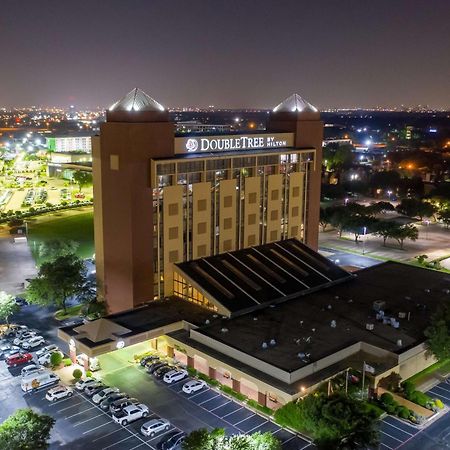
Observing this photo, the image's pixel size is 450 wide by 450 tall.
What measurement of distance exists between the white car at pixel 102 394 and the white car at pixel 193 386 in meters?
5.27

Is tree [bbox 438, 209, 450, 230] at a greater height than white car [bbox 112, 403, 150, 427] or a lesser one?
greater

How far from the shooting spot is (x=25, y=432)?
32.0 m

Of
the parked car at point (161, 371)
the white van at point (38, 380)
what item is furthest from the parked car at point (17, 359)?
the parked car at point (161, 371)

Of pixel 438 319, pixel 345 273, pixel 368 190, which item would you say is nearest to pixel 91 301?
pixel 345 273

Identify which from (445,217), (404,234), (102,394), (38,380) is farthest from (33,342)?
(445,217)

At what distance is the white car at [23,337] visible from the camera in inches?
2020

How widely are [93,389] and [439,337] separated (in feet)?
92.4

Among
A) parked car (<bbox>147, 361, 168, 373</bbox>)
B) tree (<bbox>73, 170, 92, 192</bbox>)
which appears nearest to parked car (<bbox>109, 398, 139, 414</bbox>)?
parked car (<bbox>147, 361, 168, 373</bbox>)

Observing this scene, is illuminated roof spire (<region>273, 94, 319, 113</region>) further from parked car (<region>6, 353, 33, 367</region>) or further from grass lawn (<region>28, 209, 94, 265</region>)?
parked car (<region>6, 353, 33, 367</region>)

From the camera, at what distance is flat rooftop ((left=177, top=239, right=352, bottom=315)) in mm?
54375

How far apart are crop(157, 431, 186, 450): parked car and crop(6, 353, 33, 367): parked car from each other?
17232mm

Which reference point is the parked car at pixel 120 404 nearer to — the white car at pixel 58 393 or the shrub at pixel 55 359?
the white car at pixel 58 393

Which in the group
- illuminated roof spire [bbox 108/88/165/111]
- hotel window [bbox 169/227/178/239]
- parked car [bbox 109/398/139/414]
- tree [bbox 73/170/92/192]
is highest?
illuminated roof spire [bbox 108/88/165/111]

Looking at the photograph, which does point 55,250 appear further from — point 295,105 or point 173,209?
point 295,105
